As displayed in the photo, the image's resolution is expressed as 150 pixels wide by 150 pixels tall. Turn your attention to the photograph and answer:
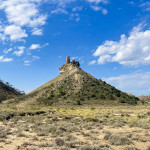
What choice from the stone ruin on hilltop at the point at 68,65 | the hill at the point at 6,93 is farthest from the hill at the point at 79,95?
the hill at the point at 6,93

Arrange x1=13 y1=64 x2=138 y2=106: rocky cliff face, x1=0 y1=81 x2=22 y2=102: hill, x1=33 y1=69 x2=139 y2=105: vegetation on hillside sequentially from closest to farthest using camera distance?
x1=13 y1=64 x2=138 y2=106: rocky cliff face, x1=33 y1=69 x2=139 y2=105: vegetation on hillside, x1=0 y1=81 x2=22 y2=102: hill

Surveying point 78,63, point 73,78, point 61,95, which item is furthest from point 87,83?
point 78,63

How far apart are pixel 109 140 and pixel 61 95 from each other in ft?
181

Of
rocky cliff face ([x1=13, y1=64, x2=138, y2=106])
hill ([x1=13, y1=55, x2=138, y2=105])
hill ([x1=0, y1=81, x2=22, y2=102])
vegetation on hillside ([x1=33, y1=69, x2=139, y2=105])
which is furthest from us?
hill ([x1=0, y1=81, x2=22, y2=102])

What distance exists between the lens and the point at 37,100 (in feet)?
221

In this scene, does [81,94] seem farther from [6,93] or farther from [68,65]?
[6,93]

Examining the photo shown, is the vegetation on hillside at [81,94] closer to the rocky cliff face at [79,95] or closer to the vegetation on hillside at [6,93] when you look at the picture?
the rocky cliff face at [79,95]

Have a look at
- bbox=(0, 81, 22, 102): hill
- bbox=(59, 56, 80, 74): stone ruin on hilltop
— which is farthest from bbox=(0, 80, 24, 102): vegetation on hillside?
bbox=(59, 56, 80, 74): stone ruin on hilltop

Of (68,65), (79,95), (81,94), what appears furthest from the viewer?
(68,65)

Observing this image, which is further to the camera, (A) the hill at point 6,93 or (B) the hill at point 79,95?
(A) the hill at point 6,93

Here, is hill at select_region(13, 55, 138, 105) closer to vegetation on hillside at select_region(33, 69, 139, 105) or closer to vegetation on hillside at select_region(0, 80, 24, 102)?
vegetation on hillside at select_region(33, 69, 139, 105)

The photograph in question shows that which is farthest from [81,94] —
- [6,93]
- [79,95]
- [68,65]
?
[6,93]

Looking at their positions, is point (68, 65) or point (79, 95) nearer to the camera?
point (79, 95)

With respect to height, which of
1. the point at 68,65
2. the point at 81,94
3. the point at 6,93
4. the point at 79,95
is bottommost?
the point at 79,95
